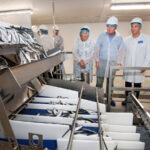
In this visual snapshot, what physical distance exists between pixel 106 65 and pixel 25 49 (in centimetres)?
146

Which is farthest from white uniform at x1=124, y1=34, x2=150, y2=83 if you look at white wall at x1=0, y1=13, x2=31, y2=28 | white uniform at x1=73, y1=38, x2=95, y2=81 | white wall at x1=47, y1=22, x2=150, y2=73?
white wall at x1=47, y1=22, x2=150, y2=73

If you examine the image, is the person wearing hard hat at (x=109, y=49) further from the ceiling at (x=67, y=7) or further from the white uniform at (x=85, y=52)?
the ceiling at (x=67, y=7)

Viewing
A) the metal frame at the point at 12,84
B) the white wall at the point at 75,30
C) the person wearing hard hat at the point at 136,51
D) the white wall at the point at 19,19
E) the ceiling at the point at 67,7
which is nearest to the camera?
the metal frame at the point at 12,84

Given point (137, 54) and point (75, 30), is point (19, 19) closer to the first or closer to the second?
point (137, 54)

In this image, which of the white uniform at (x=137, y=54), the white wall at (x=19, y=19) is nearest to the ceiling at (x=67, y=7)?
the white wall at (x=19, y=19)

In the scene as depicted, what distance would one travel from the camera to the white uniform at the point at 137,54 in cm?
214

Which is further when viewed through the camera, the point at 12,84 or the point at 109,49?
the point at 109,49

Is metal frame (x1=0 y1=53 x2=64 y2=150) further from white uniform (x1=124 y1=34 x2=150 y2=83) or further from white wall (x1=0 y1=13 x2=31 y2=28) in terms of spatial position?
white wall (x1=0 y1=13 x2=31 y2=28)

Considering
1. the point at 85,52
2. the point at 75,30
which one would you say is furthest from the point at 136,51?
the point at 75,30

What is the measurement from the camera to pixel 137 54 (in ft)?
7.13

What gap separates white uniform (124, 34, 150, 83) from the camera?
84.3 inches

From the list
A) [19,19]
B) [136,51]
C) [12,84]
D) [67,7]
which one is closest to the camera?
[12,84]

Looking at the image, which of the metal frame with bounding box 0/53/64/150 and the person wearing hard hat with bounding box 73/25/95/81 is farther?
the person wearing hard hat with bounding box 73/25/95/81

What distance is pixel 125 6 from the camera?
10.8ft
